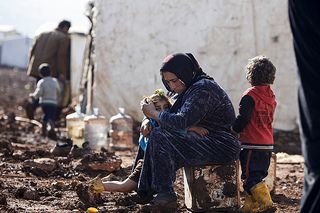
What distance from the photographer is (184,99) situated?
194 inches

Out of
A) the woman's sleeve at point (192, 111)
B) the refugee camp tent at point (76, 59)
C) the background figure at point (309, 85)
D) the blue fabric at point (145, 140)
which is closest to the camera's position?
the background figure at point (309, 85)

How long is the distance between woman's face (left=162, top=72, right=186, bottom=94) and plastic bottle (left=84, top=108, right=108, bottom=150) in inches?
151

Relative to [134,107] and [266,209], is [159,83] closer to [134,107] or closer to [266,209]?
[134,107]

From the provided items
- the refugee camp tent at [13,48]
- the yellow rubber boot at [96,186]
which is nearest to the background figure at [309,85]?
the yellow rubber boot at [96,186]

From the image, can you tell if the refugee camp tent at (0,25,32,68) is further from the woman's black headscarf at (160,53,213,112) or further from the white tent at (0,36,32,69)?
the woman's black headscarf at (160,53,213,112)

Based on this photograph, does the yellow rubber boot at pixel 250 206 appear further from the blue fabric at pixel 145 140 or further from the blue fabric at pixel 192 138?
the blue fabric at pixel 145 140

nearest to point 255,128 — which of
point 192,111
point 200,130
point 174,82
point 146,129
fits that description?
point 200,130

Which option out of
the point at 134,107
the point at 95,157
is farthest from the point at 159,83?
the point at 95,157

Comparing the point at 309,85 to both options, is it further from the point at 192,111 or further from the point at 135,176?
the point at 135,176

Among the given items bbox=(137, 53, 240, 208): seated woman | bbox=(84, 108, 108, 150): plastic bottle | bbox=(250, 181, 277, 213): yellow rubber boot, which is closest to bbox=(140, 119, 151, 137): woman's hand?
bbox=(137, 53, 240, 208): seated woman

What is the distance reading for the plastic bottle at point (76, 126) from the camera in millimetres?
9047

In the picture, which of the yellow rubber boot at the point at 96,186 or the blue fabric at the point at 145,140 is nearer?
the yellow rubber boot at the point at 96,186

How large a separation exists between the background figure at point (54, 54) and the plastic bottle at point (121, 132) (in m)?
3.00

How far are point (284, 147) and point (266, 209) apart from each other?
490cm
